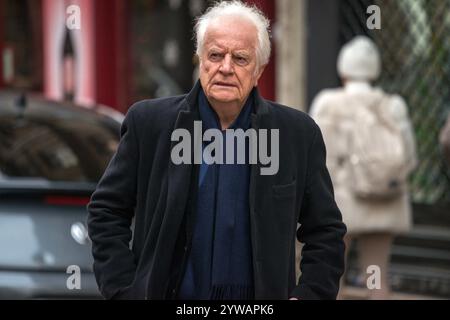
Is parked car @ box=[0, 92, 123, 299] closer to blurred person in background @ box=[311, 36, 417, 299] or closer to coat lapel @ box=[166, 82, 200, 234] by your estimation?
blurred person in background @ box=[311, 36, 417, 299]

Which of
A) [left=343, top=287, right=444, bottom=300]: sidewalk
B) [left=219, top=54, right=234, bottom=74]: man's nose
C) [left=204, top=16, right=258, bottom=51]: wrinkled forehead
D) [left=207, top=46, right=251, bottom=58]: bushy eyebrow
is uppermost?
[left=204, top=16, right=258, bottom=51]: wrinkled forehead

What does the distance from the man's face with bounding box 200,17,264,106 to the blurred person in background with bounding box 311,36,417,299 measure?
14.2ft

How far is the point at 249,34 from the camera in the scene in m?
3.83

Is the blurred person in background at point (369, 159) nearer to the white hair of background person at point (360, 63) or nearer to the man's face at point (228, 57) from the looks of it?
the white hair of background person at point (360, 63)

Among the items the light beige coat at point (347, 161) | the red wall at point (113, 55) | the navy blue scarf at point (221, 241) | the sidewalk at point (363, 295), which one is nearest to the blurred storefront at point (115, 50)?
the red wall at point (113, 55)

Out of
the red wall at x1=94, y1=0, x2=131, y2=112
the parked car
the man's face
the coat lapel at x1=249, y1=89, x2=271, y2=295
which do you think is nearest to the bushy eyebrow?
the man's face

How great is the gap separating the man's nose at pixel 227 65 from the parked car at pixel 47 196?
2158 millimetres

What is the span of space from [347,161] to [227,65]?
4516mm

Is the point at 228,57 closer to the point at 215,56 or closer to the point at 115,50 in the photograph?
the point at 215,56

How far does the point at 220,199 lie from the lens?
379 cm

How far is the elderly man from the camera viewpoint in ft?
12.3

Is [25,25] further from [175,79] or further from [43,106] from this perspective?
[43,106]

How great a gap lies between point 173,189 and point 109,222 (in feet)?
0.82
